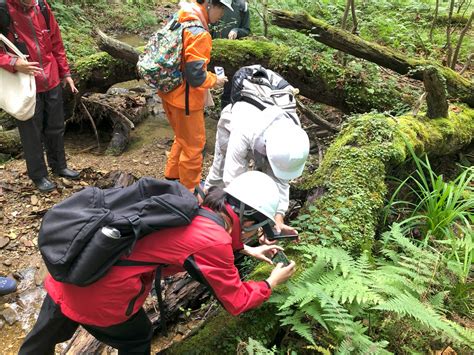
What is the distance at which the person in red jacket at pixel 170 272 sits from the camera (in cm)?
221

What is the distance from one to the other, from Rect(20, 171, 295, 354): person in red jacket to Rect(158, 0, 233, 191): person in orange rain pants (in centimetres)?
206

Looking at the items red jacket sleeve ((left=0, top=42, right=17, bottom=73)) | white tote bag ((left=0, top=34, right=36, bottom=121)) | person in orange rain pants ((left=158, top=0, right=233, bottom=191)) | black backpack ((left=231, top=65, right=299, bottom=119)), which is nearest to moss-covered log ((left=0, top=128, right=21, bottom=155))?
white tote bag ((left=0, top=34, right=36, bottom=121))

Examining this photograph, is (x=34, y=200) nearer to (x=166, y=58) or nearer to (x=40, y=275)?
(x=40, y=275)

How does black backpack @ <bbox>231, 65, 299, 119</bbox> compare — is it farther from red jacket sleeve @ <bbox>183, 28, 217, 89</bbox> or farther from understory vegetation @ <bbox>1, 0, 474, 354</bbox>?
understory vegetation @ <bbox>1, 0, 474, 354</bbox>

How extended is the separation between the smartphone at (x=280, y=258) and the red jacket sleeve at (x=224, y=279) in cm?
40

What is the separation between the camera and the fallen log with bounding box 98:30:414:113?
598cm

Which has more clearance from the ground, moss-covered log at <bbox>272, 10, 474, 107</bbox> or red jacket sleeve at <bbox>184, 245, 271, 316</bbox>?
moss-covered log at <bbox>272, 10, 474, 107</bbox>

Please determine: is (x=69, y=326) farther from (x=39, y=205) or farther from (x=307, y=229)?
(x=39, y=205)

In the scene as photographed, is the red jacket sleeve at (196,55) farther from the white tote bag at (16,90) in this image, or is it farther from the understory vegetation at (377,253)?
the white tote bag at (16,90)

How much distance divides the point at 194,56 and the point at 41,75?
190cm

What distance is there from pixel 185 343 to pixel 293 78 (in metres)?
4.63

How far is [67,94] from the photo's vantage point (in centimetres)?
647

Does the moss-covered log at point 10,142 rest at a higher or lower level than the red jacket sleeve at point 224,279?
lower

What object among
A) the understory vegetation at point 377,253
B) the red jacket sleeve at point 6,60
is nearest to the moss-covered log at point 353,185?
the understory vegetation at point 377,253
